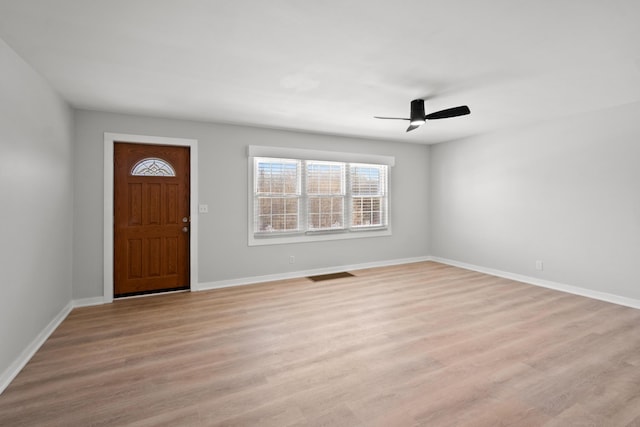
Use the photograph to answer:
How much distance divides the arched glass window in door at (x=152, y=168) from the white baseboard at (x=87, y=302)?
1.69 meters

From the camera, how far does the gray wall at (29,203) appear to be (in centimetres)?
228

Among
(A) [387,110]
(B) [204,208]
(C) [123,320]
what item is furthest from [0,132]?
(A) [387,110]

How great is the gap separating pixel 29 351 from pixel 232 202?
2.75 m

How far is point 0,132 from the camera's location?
218 centimetres

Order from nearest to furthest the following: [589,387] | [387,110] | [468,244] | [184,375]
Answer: [589,387], [184,375], [387,110], [468,244]

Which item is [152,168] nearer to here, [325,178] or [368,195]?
[325,178]

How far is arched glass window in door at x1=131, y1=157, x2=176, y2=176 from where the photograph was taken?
13.9 feet

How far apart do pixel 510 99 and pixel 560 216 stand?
2038 millimetres

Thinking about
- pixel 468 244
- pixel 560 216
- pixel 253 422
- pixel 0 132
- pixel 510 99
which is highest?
pixel 510 99

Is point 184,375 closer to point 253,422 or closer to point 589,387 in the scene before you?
point 253,422

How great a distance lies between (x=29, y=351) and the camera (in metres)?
2.61

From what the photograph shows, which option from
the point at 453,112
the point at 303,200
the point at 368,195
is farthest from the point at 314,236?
the point at 453,112

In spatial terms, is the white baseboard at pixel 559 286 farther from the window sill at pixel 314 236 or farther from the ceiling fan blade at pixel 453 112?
the ceiling fan blade at pixel 453 112

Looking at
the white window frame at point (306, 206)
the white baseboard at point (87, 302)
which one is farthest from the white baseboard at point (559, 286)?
the white baseboard at point (87, 302)
